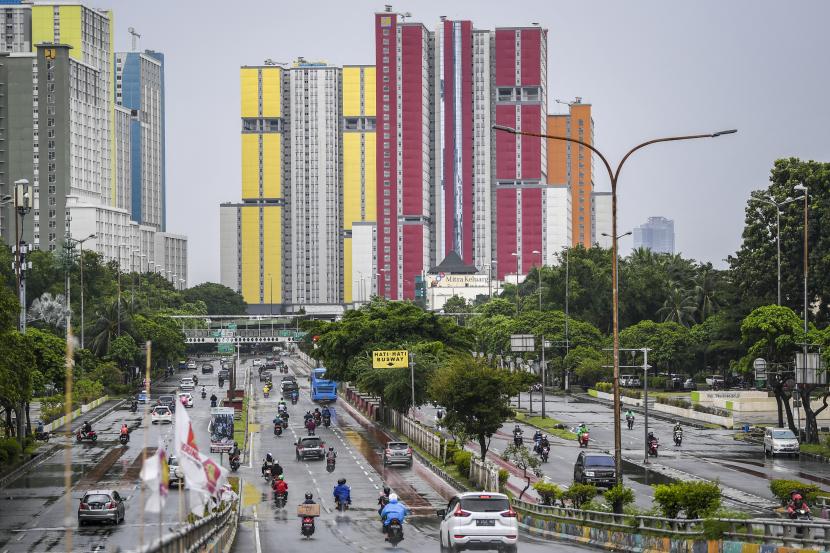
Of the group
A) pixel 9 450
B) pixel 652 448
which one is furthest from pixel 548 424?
pixel 9 450

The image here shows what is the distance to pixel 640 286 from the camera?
447ft

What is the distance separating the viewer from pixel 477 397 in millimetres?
60281

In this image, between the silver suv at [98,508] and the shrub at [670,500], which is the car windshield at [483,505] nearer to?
the shrub at [670,500]

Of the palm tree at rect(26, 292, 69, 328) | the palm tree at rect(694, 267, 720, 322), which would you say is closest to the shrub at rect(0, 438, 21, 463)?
the palm tree at rect(26, 292, 69, 328)

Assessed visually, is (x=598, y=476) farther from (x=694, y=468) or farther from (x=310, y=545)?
(x=310, y=545)

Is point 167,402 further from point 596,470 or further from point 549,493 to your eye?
point 549,493

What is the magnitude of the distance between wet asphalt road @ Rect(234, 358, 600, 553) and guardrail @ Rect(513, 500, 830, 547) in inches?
50.9

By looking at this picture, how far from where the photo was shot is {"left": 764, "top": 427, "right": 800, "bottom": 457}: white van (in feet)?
220

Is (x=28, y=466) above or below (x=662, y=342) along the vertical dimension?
→ below

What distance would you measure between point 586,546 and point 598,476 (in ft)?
58.9

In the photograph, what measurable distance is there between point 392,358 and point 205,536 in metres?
53.0

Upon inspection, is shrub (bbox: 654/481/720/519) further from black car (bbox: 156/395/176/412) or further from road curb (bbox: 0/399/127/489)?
black car (bbox: 156/395/176/412)

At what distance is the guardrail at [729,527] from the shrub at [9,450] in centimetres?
3430

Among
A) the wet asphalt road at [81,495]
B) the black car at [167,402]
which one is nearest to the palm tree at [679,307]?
the black car at [167,402]
